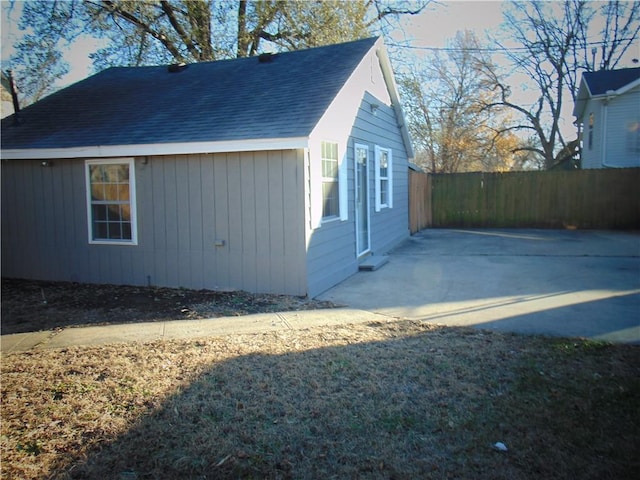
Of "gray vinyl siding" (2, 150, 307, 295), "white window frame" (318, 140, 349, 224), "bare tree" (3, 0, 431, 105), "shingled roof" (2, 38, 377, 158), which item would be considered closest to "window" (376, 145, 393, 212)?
"white window frame" (318, 140, 349, 224)

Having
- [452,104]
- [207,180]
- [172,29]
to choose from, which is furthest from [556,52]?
[207,180]

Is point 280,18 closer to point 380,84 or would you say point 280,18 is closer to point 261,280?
point 380,84

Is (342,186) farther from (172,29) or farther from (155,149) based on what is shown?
(172,29)

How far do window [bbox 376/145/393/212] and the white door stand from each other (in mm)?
859

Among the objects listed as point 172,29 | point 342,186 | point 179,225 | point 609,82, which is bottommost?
point 179,225

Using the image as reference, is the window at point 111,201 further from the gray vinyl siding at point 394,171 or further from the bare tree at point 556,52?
the bare tree at point 556,52

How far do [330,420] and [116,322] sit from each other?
3.81 m

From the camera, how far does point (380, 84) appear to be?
1173 centimetres

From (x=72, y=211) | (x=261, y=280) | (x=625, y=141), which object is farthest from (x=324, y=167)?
(x=625, y=141)

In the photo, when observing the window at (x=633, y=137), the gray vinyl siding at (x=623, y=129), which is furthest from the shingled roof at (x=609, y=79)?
the window at (x=633, y=137)

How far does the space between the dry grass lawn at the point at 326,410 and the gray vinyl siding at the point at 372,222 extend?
2639mm

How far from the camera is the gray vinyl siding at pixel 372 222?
7.86 metres

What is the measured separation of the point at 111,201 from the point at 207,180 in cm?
197

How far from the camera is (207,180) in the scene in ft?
26.0
